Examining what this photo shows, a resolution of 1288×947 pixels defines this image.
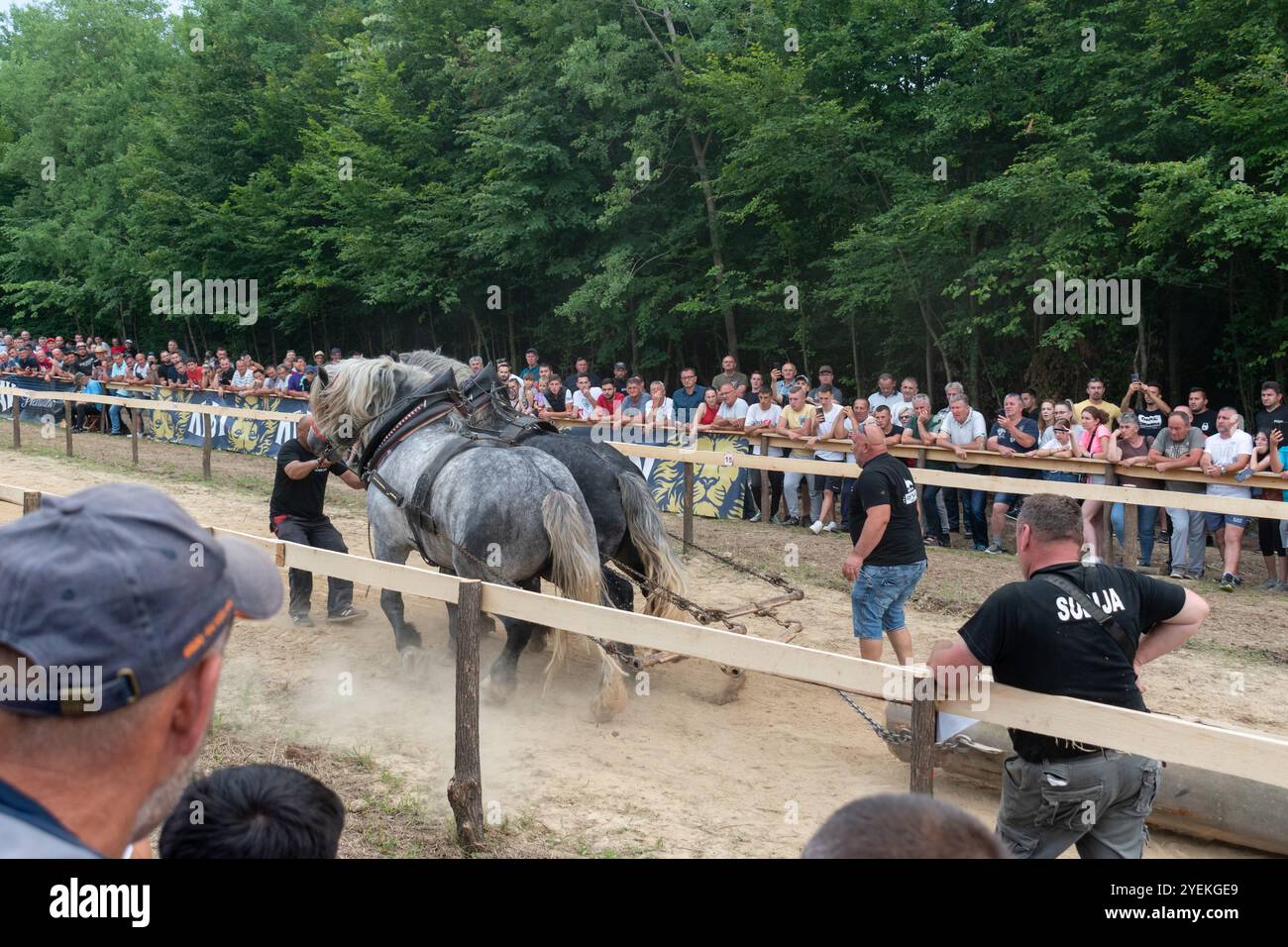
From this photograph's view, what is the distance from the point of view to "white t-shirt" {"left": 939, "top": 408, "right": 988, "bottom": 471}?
12.1 metres

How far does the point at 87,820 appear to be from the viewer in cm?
133

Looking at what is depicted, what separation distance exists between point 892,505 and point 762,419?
7059mm

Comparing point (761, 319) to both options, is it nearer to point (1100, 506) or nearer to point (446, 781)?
point (1100, 506)

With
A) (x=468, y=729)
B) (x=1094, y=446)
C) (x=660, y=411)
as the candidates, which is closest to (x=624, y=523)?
(x=468, y=729)

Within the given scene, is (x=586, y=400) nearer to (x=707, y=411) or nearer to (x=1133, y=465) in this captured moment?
(x=707, y=411)

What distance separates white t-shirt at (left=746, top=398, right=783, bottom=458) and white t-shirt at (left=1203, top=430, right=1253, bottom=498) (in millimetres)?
4835

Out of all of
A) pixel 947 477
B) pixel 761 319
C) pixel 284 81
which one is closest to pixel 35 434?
pixel 284 81

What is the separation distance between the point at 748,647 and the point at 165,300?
2960 cm

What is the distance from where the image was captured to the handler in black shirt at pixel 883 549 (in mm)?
6656

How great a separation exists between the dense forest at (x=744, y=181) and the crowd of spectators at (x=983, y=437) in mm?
1879

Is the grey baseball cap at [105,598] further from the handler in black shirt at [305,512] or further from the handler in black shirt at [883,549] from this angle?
the handler in black shirt at [305,512]
